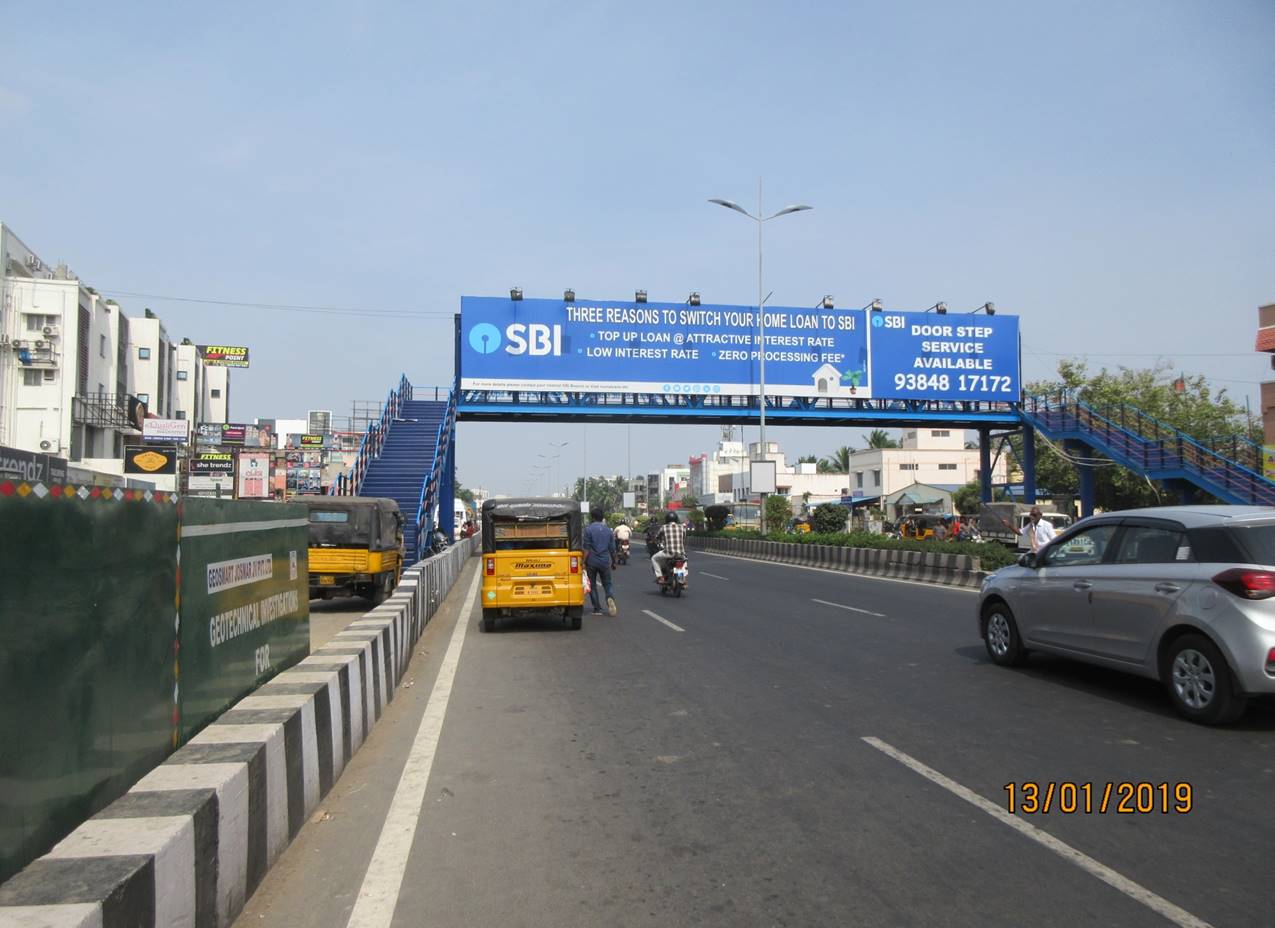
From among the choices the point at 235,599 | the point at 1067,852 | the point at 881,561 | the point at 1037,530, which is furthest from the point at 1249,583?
the point at 881,561

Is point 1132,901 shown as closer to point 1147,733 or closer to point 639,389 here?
point 1147,733

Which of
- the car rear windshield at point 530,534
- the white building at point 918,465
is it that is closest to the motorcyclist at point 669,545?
the car rear windshield at point 530,534

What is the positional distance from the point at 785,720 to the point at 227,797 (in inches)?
176

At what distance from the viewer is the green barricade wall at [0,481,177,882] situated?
333 centimetres

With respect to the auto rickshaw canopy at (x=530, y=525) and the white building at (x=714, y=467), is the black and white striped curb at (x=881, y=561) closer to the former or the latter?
the auto rickshaw canopy at (x=530, y=525)

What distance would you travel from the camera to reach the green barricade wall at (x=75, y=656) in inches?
131

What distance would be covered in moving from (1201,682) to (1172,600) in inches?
23.6

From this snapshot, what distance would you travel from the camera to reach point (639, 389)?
34469mm

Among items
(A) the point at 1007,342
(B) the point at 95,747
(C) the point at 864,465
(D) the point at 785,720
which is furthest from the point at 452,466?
(C) the point at 864,465

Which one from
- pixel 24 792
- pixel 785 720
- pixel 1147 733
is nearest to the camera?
pixel 24 792

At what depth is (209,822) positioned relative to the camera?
361 centimetres

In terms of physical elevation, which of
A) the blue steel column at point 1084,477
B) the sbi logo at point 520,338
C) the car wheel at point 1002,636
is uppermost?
the sbi logo at point 520,338

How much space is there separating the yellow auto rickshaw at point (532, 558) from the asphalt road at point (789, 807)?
10.5 ft

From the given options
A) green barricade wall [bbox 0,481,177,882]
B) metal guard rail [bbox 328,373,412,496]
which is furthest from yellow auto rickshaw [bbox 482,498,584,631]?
metal guard rail [bbox 328,373,412,496]
